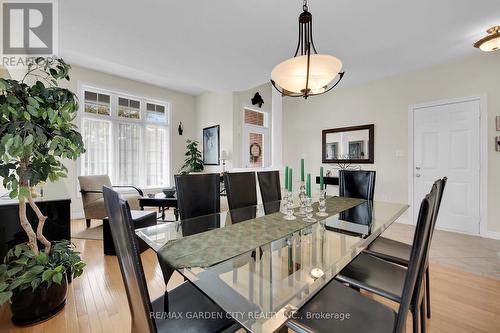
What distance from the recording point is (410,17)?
229cm

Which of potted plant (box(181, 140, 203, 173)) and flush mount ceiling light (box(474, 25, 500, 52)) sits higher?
flush mount ceiling light (box(474, 25, 500, 52))

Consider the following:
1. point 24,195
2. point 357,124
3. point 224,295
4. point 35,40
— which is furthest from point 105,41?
point 357,124

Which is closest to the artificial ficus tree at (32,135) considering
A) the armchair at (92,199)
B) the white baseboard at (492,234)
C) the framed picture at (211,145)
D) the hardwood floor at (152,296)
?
the hardwood floor at (152,296)

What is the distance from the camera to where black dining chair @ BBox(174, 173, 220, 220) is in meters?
1.84

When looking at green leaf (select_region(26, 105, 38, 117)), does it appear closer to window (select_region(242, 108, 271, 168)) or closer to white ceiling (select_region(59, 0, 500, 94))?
white ceiling (select_region(59, 0, 500, 94))

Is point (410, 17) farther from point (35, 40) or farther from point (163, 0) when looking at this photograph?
point (35, 40)

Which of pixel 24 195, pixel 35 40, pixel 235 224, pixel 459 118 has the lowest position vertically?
pixel 235 224

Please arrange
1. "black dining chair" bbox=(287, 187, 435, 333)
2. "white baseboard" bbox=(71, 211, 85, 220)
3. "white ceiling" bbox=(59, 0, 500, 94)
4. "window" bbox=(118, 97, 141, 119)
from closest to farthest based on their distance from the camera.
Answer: "black dining chair" bbox=(287, 187, 435, 333) < "white ceiling" bbox=(59, 0, 500, 94) < "white baseboard" bbox=(71, 211, 85, 220) < "window" bbox=(118, 97, 141, 119)

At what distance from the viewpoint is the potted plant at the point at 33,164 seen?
129 centimetres

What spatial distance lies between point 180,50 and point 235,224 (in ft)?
8.36

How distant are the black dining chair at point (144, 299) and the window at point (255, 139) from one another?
4260mm

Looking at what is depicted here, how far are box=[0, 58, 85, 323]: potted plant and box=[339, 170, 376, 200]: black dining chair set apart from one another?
2.61 metres

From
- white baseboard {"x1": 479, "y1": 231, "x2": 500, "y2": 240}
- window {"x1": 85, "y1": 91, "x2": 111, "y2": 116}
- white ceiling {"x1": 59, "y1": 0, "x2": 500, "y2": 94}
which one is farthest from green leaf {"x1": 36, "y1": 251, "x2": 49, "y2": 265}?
white baseboard {"x1": 479, "y1": 231, "x2": 500, "y2": 240}

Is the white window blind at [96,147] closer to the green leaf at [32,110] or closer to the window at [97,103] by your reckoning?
the window at [97,103]
